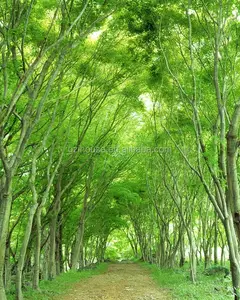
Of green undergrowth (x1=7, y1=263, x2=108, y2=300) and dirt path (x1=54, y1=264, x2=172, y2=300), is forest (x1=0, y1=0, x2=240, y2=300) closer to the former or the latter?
green undergrowth (x1=7, y1=263, x2=108, y2=300)

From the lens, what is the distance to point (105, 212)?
28375 millimetres

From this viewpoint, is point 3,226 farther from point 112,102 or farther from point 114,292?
Result: point 112,102

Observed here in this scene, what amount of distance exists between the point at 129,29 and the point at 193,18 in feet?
6.18

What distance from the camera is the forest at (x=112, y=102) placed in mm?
7297

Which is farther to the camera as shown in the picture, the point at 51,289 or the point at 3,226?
the point at 51,289

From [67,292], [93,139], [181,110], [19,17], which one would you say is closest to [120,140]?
[93,139]

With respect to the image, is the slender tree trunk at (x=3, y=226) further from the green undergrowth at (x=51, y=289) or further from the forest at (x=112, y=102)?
the green undergrowth at (x=51, y=289)

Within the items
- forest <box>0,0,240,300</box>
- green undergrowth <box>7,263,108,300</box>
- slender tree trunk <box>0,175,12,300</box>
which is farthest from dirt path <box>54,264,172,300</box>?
slender tree trunk <box>0,175,12,300</box>

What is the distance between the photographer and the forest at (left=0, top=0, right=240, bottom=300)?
287 inches

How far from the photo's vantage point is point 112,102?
16.3 meters

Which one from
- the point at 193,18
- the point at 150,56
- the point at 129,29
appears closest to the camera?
the point at 193,18

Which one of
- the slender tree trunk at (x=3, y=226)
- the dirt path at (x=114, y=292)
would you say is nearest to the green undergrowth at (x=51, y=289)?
the dirt path at (x=114, y=292)

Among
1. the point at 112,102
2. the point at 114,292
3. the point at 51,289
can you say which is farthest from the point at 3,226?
the point at 112,102

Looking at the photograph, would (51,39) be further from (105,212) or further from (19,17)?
(105,212)
